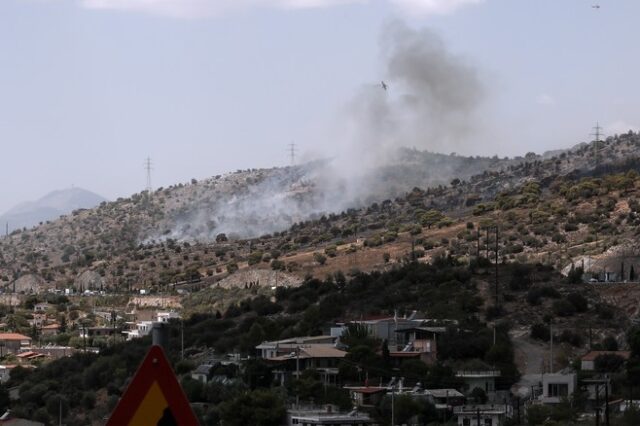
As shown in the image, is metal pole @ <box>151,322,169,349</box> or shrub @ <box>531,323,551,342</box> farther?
shrub @ <box>531,323,551,342</box>

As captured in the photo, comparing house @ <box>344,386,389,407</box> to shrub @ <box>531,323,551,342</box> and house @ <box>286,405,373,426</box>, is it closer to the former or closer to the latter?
house @ <box>286,405,373,426</box>

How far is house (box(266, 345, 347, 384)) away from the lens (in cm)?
7894

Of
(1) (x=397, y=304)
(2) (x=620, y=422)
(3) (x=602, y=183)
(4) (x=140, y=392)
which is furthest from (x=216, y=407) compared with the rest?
(3) (x=602, y=183)

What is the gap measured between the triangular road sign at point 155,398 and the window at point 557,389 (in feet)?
198

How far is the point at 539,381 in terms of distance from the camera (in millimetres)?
74062

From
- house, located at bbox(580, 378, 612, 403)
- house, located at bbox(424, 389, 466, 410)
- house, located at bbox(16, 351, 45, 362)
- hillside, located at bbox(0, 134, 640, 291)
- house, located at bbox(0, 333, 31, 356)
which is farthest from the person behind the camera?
hillside, located at bbox(0, 134, 640, 291)

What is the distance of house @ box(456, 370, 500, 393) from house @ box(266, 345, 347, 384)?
6.85 meters

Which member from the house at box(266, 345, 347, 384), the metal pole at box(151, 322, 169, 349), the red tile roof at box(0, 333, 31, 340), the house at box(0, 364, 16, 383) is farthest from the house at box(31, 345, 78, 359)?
the metal pole at box(151, 322, 169, 349)

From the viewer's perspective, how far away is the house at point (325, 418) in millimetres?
63375

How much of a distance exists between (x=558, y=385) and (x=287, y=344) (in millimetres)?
20090

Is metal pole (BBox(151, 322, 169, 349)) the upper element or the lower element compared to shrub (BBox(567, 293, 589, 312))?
upper

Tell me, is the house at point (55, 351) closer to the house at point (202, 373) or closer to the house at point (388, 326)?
the house at point (202, 373)

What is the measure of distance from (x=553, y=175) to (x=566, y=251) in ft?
178

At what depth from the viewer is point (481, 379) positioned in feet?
246
